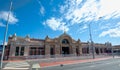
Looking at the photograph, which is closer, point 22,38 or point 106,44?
point 22,38

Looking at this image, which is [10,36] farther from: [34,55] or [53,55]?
[53,55]

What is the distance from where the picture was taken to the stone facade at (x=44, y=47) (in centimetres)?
2955

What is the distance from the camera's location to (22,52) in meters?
30.6

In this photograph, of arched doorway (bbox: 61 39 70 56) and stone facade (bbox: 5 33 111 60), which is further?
arched doorway (bbox: 61 39 70 56)

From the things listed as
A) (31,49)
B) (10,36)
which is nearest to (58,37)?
(31,49)

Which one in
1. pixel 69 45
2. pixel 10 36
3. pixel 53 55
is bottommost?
pixel 53 55

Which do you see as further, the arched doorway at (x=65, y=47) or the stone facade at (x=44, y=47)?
the arched doorway at (x=65, y=47)

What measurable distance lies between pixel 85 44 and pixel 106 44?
15.2m

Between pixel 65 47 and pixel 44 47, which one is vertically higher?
pixel 44 47

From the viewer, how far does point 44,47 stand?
113 feet

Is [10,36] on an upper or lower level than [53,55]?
upper

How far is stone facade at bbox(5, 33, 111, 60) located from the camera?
96.9 ft

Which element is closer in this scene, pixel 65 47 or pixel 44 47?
pixel 44 47

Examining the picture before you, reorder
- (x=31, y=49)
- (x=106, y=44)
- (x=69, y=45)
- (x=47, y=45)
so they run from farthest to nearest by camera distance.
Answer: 1. (x=106, y=44)
2. (x=69, y=45)
3. (x=47, y=45)
4. (x=31, y=49)
